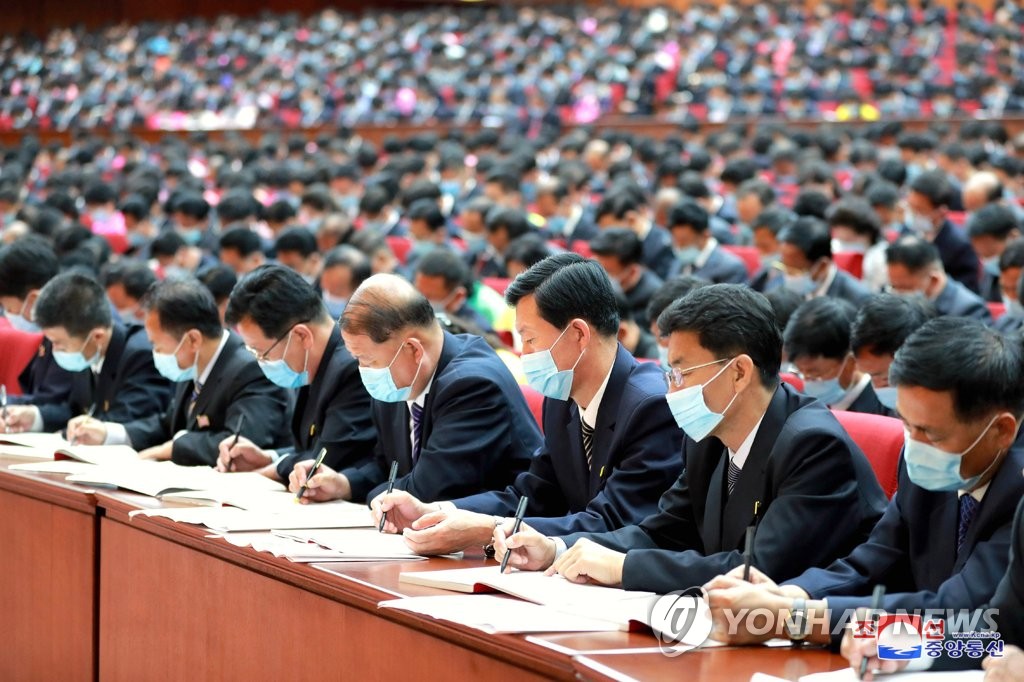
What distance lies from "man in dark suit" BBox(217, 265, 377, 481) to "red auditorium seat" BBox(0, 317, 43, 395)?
137 centimetres

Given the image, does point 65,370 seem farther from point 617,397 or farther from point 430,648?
point 430,648

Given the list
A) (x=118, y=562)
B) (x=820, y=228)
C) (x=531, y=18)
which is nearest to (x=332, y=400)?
(x=118, y=562)

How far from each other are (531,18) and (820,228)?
13914 millimetres

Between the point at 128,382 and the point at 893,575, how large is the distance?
2.46m

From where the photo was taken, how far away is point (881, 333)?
9.52 feet

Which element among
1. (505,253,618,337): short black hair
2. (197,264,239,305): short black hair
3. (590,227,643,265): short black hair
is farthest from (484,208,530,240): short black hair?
(505,253,618,337): short black hair

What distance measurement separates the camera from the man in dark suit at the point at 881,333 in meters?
2.90

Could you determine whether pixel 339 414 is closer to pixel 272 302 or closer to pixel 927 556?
pixel 272 302

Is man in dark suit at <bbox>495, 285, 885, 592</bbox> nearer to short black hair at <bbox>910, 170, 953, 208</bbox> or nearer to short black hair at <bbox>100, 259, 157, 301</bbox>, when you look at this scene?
short black hair at <bbox>100, 259, 157, 301</bbox>

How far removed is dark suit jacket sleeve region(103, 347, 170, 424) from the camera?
3672 millimetres

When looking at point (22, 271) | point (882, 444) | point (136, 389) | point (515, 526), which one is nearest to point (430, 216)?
point (22, 271)

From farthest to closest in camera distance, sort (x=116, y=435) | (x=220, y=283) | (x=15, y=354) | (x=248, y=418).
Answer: (x=220, y=283), (x=15, y=354), (x=116, y=435), (x=248, y=418)

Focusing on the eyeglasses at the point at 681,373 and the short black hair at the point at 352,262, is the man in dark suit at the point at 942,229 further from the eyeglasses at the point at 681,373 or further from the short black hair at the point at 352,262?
the eyeglasses at the point at 681,373

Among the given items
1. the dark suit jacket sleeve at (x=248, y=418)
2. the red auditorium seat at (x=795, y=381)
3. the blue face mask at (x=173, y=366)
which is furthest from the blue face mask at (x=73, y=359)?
the red auditorium seat at (x=795, y=381)
